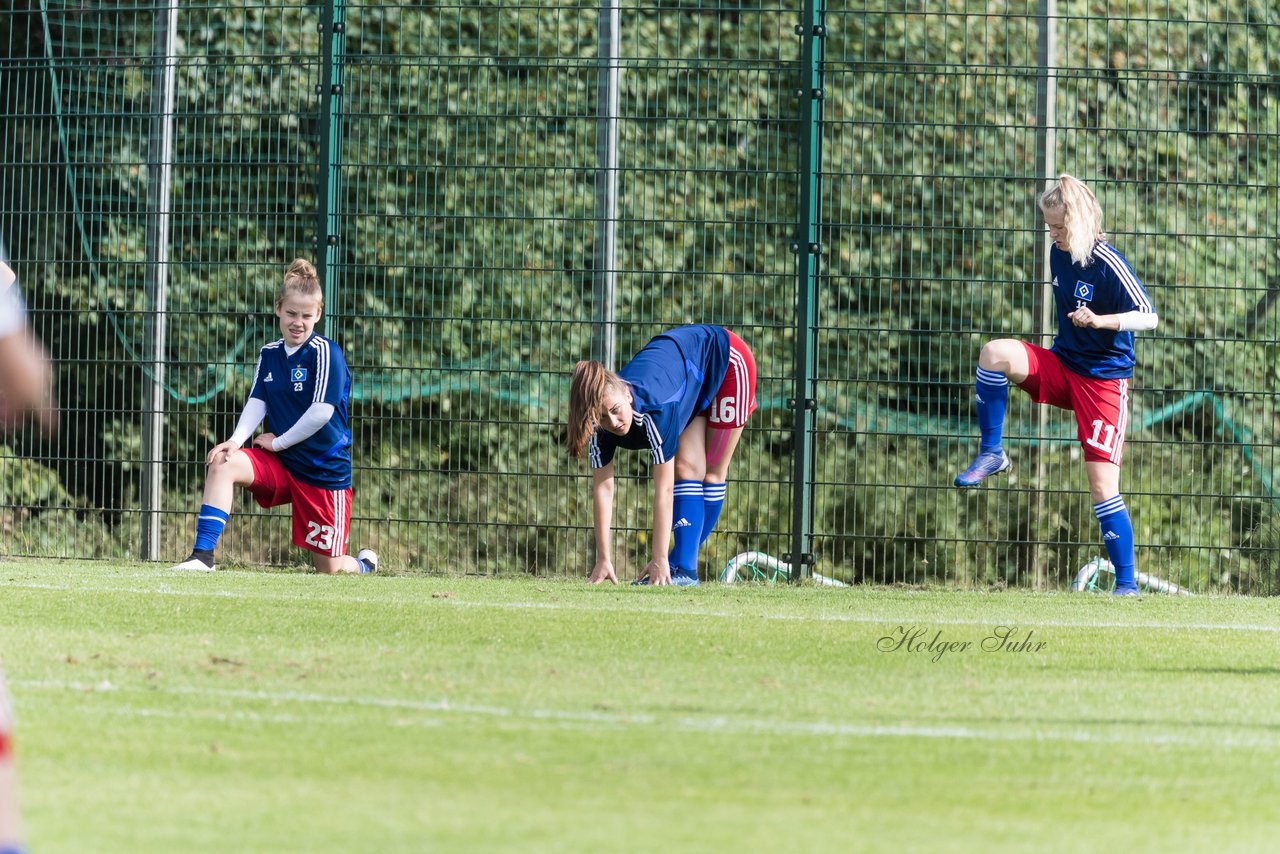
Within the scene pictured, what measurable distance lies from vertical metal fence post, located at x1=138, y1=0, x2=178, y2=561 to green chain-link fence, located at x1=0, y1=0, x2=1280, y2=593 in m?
0.03

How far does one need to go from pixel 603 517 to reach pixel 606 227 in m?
2.24

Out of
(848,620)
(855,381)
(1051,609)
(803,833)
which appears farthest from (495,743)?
(855,381)

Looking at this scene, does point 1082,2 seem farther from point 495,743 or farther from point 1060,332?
point 495,743

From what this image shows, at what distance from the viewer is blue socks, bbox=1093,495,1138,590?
8.84 m

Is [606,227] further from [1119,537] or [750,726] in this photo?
[750,726]

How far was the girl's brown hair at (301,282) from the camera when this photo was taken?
31.0ft

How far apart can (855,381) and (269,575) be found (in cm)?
321

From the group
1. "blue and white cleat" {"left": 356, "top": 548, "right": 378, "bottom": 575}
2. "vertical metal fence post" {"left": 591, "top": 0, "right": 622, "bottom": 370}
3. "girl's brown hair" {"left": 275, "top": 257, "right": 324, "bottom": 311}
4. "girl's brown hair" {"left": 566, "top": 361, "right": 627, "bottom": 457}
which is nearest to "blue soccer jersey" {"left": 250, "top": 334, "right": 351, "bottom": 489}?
"girl's brown hair" {"left": 275, "top": 257, "right": 324, "bottom": 311}

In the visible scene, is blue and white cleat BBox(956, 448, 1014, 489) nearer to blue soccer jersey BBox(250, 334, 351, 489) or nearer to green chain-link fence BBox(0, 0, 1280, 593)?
green chain-link fence BBox(0, 0, 1280, 593)

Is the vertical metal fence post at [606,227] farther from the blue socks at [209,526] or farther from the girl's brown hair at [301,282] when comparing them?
the blue socks at [209,526]

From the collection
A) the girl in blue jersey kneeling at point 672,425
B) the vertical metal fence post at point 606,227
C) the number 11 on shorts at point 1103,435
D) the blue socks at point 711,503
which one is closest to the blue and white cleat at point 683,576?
the girl in blue jersey kneeling at point 672,425

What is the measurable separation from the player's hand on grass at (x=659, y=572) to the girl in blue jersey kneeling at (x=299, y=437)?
1814 mm

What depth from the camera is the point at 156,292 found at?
1080 cm
